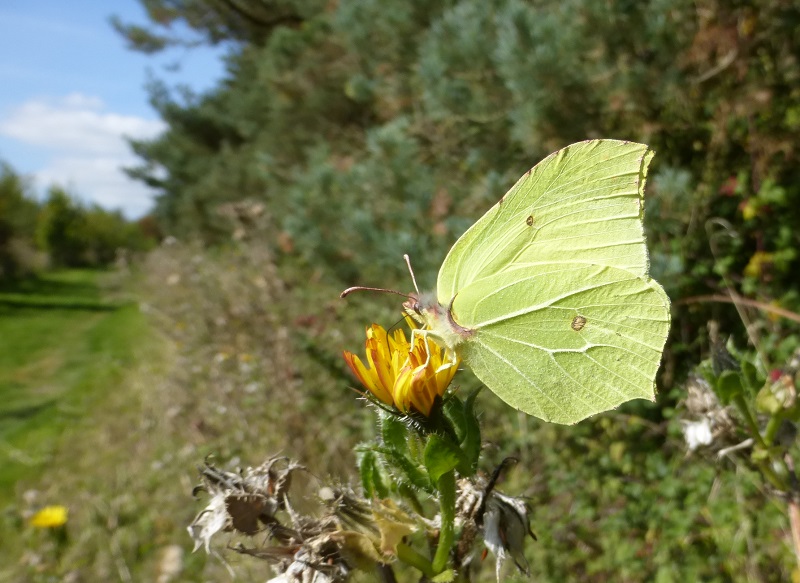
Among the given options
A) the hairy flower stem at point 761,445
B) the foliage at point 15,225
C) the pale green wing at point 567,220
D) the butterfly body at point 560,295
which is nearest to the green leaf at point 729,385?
the hairy flower stem at point 761,445

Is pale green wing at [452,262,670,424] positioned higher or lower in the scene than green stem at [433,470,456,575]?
higher

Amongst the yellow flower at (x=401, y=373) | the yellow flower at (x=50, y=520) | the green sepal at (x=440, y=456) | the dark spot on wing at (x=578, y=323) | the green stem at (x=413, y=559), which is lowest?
the yellow flower at (x=50, y=520)

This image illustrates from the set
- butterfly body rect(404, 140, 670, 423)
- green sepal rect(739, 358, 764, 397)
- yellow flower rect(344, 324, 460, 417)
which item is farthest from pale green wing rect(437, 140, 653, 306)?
yellow flower rect(344, 324, 460, 417)

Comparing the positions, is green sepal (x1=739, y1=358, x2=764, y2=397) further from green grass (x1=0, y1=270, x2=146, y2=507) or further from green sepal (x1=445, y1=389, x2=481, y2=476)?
green grass (x1=0, y1=270, x2=146, y2=507)

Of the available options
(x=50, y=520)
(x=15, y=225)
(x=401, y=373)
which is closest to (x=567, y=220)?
(x=401, y=373)

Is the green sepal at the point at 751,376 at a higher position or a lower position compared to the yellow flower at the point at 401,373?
lower

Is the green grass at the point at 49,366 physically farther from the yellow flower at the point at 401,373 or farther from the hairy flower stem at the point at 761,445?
the hairy flower stem at the point at 761,445

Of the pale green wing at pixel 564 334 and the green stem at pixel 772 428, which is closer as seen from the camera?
the green stem at pixel 772 428
